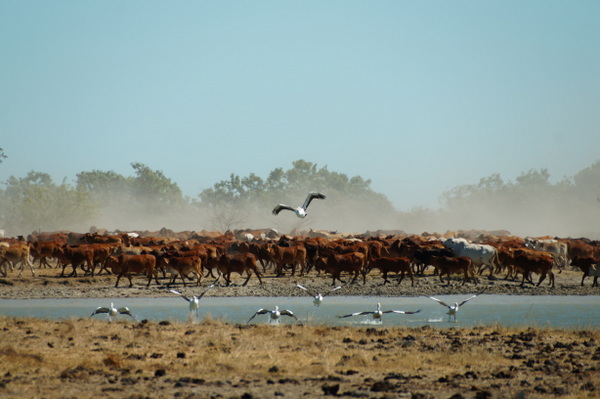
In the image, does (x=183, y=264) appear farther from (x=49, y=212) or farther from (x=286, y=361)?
(x=49, y=212)

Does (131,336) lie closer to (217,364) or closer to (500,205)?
(217,364)

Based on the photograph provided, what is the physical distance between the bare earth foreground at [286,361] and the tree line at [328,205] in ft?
320

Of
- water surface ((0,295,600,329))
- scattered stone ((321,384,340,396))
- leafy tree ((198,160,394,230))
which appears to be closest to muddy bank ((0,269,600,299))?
water surface ((0,295,600,329))

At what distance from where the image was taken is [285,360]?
1303 centimetres

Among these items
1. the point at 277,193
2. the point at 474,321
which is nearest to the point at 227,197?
the point at 277,193

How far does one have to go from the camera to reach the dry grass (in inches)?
427

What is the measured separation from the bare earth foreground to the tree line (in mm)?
97473

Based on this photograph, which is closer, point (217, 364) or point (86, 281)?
point (217, 364)

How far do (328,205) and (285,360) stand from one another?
11732 centimetres

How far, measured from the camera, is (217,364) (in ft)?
40.8

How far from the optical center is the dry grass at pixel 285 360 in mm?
10852

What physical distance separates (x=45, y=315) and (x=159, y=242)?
1623 centimetres

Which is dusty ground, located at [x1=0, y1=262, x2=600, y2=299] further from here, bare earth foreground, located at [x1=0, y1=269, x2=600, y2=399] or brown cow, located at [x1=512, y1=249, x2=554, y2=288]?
bare earth foreground, located at [x1=0, y1=269, x2=600, y2=399]

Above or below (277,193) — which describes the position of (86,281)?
below
